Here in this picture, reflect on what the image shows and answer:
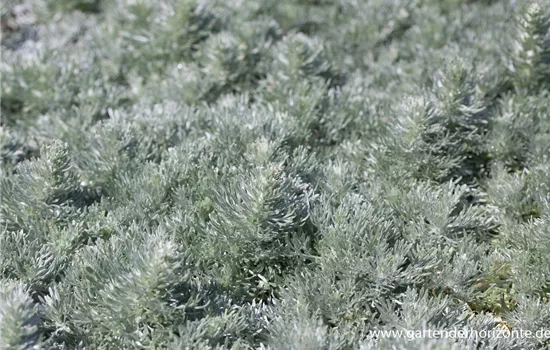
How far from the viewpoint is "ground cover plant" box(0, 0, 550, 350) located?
2583mm

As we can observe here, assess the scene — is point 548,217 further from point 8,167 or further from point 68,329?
point 8,167

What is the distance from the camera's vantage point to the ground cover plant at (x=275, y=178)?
258 centimetres

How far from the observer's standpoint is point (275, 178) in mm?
2727

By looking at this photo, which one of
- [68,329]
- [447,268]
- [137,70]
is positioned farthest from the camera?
[137,70]

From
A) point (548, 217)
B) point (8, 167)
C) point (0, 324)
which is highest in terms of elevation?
point (548, 217)

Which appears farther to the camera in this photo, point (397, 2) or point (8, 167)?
point (397, 2)

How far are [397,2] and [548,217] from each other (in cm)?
228

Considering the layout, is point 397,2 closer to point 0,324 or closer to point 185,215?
point 185,215

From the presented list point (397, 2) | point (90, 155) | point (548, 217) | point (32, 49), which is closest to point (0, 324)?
point (90, 155)

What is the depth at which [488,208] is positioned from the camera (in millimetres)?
3256

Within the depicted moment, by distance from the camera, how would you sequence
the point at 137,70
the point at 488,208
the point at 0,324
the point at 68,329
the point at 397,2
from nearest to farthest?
the point at 0,324
the point at 68,329
the point at 488,208
the point at 137,70
the point at 397,2

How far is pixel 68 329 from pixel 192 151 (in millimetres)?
1083

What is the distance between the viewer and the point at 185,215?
2912 mm

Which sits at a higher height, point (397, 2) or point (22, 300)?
point (397, 2)
